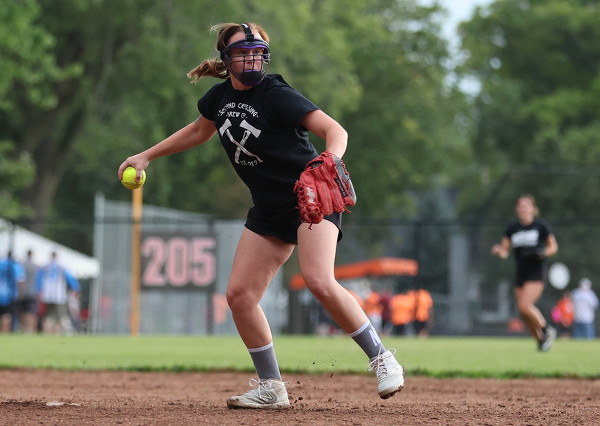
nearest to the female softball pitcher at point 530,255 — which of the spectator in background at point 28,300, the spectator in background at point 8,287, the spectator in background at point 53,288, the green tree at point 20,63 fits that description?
the spectator in background at point 53,288

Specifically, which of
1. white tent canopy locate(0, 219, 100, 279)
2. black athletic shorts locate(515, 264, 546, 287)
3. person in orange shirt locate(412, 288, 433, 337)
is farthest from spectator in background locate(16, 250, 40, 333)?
black athletic shorts locate(515, 264, 546, 287)

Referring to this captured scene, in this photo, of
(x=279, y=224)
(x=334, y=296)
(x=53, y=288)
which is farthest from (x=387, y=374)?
(x=53, y=288)

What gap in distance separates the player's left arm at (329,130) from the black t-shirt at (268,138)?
0.04 metres

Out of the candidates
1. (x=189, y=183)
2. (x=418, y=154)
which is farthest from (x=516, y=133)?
(x=189, y=183)

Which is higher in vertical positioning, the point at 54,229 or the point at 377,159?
the point at 377,159

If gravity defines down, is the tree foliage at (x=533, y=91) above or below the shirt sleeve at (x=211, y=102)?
above

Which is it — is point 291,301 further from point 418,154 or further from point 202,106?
point 202,106

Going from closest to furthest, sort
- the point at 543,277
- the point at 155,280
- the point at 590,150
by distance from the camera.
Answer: the point at 543,277 → the point at 155,280 → the point at 590,150

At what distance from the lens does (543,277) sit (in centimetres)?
1466

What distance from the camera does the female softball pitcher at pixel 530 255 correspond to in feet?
47.6

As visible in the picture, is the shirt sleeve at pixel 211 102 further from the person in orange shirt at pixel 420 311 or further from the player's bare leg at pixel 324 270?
the person in orange shirt at pixel 420 311

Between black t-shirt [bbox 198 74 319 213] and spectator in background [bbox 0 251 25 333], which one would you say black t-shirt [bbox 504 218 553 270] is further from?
spectator in background [bbox 0 251 25 333]

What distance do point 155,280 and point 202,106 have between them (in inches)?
644

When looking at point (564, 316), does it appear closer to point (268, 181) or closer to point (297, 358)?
point (297, 358)
